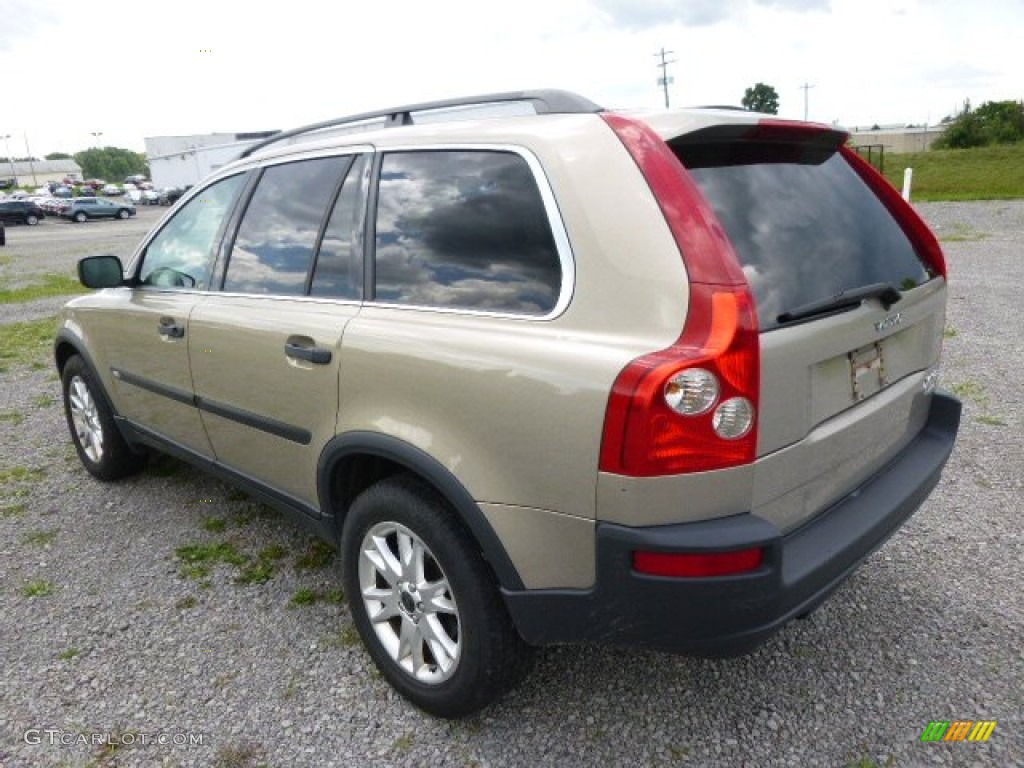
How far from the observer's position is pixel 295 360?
2559 mm

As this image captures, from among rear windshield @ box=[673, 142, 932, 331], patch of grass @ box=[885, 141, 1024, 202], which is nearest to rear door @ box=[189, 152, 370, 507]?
rear windshield @ box=[673, 142, 932, 331]

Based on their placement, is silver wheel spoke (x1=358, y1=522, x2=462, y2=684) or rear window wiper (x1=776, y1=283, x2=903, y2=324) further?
silver wheel spoke (x1=358, y1=522, x2=462, y2=684)

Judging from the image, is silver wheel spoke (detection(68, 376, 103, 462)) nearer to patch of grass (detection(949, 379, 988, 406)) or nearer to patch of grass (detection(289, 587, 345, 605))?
patch of grass (detection(289, 587, 345, 605))

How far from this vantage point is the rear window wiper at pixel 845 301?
189 cm

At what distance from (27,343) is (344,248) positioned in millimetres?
7911

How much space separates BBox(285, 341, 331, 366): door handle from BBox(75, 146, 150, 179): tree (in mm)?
134728

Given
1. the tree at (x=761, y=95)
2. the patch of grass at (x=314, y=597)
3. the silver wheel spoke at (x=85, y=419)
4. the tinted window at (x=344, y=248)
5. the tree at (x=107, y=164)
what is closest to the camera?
the tinted window at (x=344, y=248)

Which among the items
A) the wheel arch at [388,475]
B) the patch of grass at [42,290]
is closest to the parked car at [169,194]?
the patch of grass at [42,290]

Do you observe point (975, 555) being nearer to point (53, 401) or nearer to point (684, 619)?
point (684, 619)

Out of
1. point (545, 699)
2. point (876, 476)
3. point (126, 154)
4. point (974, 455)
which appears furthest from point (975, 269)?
point (126, 154)

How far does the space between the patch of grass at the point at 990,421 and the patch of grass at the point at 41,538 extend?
5235 mm

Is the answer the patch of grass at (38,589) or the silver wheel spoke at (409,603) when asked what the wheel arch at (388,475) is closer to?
the silver wheel spoke at (409,603)

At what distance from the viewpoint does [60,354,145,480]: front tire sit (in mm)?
4145

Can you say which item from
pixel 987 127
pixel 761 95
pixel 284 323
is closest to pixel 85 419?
pixel 284 323
